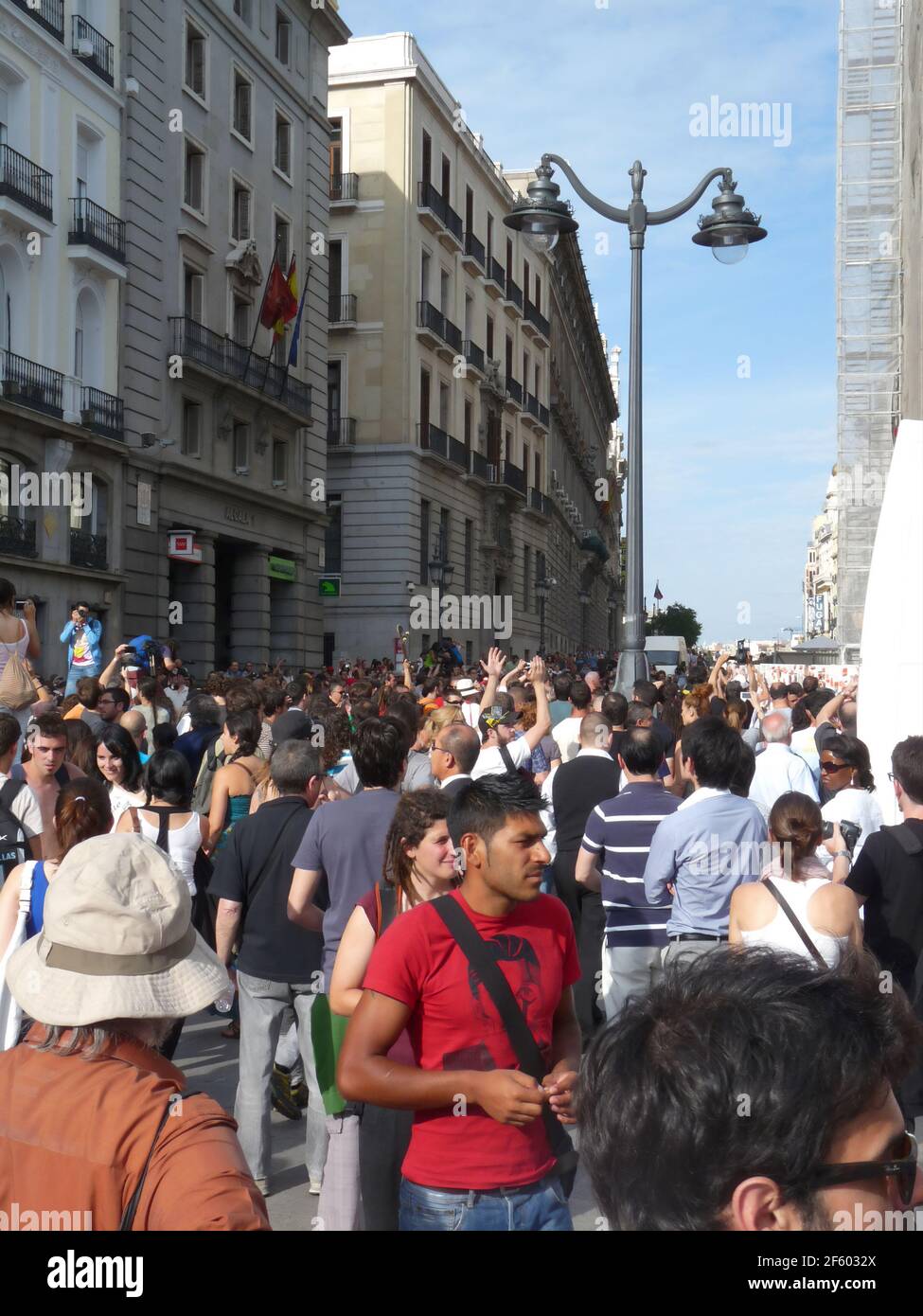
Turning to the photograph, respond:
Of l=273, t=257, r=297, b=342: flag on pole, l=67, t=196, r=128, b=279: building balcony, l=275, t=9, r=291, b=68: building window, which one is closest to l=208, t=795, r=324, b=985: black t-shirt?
l=67, t=196, r=128, b=279: building balcony

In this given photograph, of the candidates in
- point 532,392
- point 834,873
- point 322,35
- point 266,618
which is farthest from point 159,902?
point 532,392

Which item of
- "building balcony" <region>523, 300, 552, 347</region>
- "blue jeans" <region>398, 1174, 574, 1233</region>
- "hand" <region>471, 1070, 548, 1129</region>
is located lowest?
"blue jeans" <region>398, 1174, 574, 1233</region>

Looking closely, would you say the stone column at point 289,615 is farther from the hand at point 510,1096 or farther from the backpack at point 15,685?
the hand at point 510,1096

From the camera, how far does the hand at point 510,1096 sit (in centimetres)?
288

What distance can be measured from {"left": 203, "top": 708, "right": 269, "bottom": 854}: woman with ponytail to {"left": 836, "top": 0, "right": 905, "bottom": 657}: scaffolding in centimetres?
2638

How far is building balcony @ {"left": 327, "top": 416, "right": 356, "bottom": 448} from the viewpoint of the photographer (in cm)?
3975

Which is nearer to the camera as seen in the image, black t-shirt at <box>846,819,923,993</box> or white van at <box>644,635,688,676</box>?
black t-shirt at <box>846,819,923,993</box>

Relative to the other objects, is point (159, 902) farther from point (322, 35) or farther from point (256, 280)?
point (322, 35)

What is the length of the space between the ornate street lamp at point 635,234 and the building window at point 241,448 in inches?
683

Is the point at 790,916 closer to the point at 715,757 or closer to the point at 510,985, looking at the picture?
the point at 715,757

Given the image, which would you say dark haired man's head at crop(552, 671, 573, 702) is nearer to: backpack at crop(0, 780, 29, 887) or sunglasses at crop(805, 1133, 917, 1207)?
backpack at crop(0, 780, 29, 887)

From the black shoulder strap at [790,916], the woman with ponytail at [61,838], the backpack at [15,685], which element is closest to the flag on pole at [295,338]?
the backpack at [15,685]

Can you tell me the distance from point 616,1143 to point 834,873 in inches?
168
